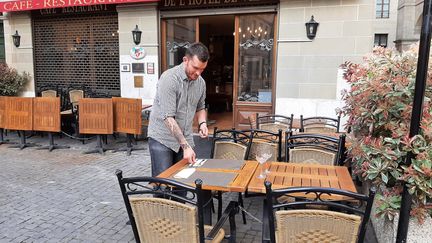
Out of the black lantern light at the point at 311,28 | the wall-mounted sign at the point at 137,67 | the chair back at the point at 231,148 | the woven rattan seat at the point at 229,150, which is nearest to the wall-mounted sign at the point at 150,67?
the wall-mounted sign at the point at 137,67

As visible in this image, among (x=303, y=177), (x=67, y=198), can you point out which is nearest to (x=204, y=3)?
(x=67, y=198)

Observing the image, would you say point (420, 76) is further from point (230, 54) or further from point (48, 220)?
point (230, 54)

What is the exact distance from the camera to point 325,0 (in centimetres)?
710

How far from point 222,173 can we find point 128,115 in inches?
167

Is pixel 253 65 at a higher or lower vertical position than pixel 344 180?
higher

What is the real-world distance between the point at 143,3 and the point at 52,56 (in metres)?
3.21

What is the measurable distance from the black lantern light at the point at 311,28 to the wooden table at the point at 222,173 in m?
4.60

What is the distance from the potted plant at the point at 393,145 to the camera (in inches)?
106

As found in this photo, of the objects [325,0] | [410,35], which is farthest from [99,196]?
[410,35]

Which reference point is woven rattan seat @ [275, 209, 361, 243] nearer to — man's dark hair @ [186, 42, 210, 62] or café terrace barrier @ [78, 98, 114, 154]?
man's dark hair @ [186, 42, 210, 62]

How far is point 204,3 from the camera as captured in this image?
788cm

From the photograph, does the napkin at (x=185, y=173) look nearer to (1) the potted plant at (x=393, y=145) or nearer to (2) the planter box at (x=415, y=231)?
(1) the potted plant at (x=393, y=145)

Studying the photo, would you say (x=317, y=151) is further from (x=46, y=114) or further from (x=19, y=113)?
(x=19, y=113)

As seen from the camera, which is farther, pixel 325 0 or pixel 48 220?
pixel 325 0
